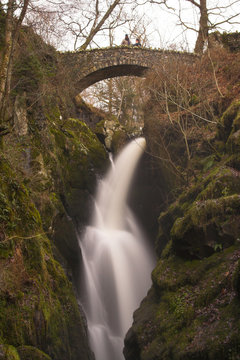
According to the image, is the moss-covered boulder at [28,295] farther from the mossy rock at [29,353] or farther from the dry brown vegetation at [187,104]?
the dry brown vegetation at [187,104]

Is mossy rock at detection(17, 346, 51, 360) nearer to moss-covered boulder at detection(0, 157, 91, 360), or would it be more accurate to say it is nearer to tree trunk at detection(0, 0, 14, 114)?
moss-covered boulder at detection(0, 157, 91, 360)

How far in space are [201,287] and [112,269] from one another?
16.9ft

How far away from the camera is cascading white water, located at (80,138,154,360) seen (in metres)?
9.73

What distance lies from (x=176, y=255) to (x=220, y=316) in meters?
3.23

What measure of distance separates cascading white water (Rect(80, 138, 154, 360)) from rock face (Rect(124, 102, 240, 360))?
1.76 metres

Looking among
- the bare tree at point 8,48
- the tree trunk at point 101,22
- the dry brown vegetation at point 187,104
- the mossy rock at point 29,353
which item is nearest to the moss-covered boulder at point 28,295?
the mossy rock at point 29,353

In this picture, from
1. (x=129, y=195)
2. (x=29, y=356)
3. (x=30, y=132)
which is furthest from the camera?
(x=129, y=195)

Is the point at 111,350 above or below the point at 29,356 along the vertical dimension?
below

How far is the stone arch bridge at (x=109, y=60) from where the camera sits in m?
16.5

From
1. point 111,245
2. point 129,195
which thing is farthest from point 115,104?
Answer: point 111,245

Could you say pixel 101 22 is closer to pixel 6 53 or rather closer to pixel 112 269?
pixel 6 53

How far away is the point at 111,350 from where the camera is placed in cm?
900

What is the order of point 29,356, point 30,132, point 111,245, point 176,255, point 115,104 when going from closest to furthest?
point 29,356 < point 176,255 < point 30,132 < point 111,245 < point 115,104

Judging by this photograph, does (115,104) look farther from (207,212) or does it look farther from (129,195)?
(207,212)
